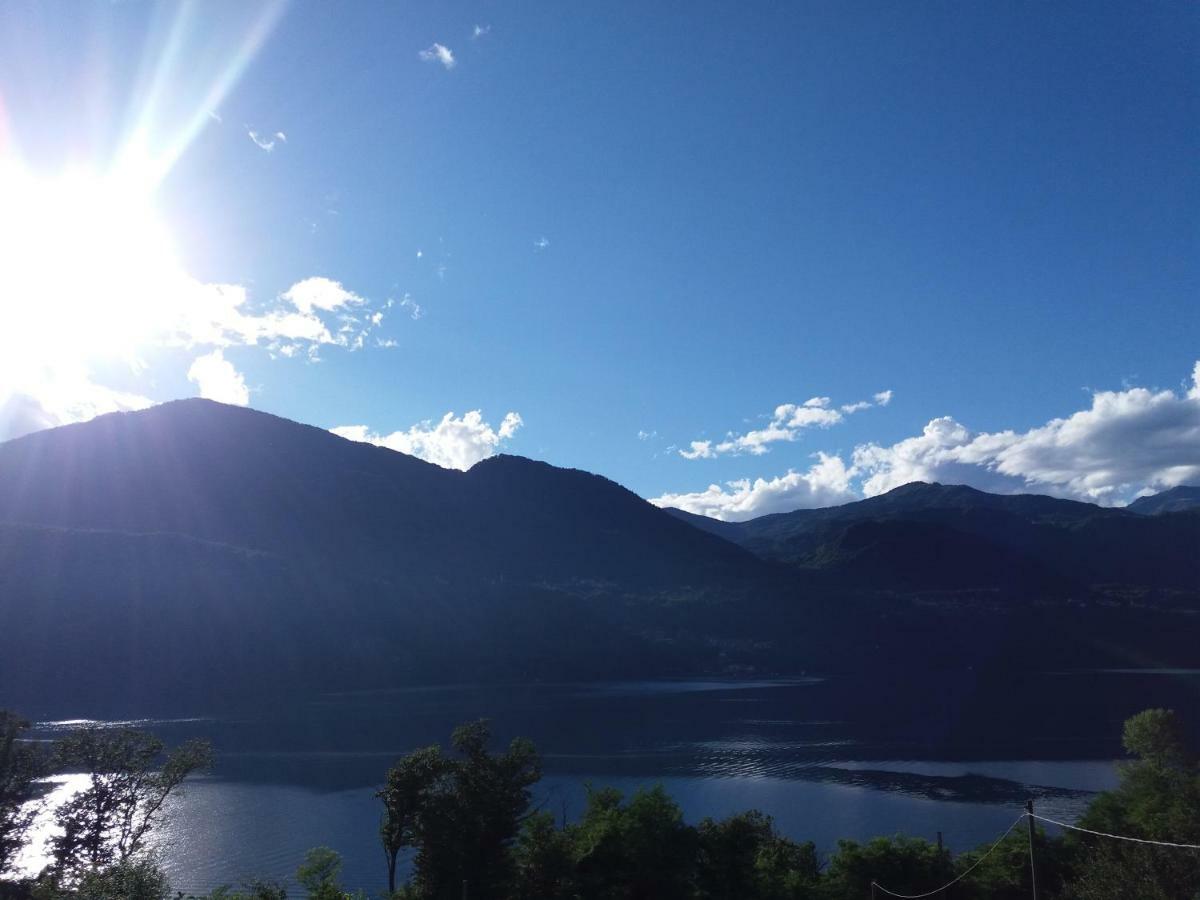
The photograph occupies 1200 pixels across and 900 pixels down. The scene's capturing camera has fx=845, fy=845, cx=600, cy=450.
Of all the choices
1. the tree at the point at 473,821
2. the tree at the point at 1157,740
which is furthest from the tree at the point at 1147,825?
the tree at the point at 473,821

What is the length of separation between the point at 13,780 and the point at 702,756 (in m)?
58.5

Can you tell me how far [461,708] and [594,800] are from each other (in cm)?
9398

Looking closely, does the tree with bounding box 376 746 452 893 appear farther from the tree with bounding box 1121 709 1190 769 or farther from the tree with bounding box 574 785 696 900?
the tree with bounding box 1121 709 1190 769

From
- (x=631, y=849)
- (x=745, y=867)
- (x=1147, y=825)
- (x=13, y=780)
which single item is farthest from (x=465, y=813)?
(x=1147, y=825)

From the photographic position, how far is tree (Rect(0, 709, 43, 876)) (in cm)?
2891

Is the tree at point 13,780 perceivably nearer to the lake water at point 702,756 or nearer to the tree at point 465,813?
the tree at point 465,813

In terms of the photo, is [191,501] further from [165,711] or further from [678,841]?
[678,841]

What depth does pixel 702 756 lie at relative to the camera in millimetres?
77812

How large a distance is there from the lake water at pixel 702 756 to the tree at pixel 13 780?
13.1 m

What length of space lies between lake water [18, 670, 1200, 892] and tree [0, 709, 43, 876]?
1309cm

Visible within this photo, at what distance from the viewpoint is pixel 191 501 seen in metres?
197

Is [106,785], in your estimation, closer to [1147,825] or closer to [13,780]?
[13,780]

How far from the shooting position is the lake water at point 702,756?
166ft

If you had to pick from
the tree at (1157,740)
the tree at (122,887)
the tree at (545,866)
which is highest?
the tree at (122,887)
